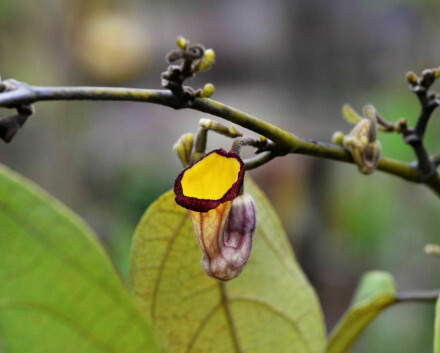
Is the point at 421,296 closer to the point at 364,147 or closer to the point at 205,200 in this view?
the point at 364,147

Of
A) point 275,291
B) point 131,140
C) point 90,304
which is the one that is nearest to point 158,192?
point 131,140

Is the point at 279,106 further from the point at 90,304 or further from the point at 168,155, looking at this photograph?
the point at 90,304

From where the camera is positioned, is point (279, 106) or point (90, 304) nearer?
point (90, 304)

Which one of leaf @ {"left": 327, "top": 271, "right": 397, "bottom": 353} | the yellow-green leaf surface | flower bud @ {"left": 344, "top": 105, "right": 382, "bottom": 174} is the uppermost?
flower bud @ {"left": 344, "top": 105, "right": 382, "bottom": 174}

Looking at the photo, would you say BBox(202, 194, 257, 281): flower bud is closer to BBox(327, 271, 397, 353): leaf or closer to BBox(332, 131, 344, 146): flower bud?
BBox(332, 131, 344, 146): flower bud

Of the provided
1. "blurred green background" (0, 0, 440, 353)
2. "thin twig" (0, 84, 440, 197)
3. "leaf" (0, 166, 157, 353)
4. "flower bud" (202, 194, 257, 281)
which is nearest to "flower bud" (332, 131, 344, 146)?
"thin twig" (0, 84, 440, 197)

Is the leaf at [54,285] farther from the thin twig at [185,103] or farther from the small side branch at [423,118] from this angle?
the small side branch at [423,118]

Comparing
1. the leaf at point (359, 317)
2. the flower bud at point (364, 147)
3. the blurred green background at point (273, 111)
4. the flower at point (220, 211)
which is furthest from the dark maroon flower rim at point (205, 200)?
the blurred green background at point (273, 111)
